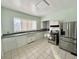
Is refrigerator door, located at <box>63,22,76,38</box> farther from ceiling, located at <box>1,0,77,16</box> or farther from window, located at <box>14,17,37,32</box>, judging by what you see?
window, located at <box>14,17,37,32</box>

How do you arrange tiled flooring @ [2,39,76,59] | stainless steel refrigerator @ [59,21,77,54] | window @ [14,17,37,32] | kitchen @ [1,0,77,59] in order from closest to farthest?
tiled flooring @ [2,39,76,59]
kitchen @ [1,0,77,59]
stainless steel refrigerator @ [59,21,77,54]
window @ [14,17,37,32]

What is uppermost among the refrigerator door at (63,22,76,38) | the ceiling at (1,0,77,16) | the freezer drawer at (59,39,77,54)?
the ceiling at (1,0,77,16)

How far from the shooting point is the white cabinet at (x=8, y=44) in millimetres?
3266

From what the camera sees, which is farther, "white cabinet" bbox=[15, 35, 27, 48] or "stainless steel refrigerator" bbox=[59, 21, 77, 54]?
"white cabinet" bbox=[15, 35, 27, 48]

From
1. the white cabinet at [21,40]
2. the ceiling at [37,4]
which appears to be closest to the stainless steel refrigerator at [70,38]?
the ceiling at [37,4]

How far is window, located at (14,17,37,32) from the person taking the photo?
187 inches

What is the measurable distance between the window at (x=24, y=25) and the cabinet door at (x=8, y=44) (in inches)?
43.6

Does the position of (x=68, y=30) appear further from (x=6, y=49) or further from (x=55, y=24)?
(x=6, y=49)

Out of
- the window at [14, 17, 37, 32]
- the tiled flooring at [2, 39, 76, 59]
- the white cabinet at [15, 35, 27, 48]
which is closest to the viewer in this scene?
the tiled flooring at [2, 39, 76, 59]

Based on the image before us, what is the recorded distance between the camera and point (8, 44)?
349cm

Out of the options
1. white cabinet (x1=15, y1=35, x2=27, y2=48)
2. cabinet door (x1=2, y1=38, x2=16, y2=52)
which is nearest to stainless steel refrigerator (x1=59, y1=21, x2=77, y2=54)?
white cabinet (x1=15, y1=35, x2=27, y2=48)

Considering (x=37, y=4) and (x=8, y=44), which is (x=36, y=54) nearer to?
(x=8, y=44)

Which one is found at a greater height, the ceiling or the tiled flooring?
the ceiling

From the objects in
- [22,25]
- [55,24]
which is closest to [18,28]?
[22,25]
